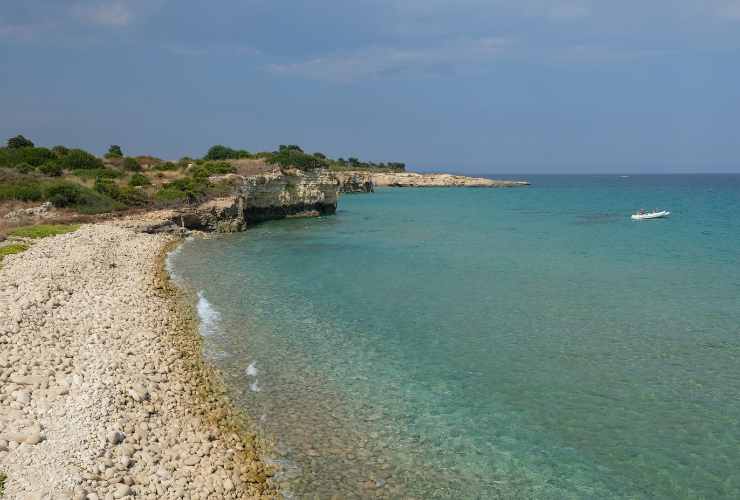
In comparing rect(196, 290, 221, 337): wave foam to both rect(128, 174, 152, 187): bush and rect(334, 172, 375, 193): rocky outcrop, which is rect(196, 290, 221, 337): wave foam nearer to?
rect(128, 174, 152, 187): bush

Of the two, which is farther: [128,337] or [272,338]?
[272,338]

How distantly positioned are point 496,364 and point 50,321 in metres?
12.6

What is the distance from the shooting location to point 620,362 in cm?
1523

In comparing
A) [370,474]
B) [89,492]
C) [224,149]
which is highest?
[224,149]

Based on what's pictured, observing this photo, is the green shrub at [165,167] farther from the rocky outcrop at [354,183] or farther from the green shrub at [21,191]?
the rocky outcrop at [354,183]

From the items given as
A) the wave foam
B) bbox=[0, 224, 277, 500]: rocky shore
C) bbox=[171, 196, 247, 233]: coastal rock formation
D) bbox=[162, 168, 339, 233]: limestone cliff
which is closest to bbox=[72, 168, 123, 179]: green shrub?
bbox=[162, 168, 339, 233]: limestone cliff

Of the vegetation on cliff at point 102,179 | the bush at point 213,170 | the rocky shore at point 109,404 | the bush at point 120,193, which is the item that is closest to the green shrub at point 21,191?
the vegetation on cliff at point 102,179

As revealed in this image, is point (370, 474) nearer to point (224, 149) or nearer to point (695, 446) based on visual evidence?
point (695, 446)

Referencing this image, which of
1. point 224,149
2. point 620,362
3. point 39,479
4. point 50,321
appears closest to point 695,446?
point 620,362

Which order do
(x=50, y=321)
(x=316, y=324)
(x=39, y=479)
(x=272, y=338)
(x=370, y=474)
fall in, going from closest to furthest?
(x=39, y=479) → (x=370, y=474) → (x=50, y=321) → (x=272, y=338) → (x=316, y=324)

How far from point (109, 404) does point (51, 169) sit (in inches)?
1978

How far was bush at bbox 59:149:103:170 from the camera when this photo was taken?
58969 mm

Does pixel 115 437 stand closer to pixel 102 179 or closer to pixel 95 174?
pixel 102 179

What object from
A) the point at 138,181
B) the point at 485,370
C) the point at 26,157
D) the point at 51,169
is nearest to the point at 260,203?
the point at 138,181
